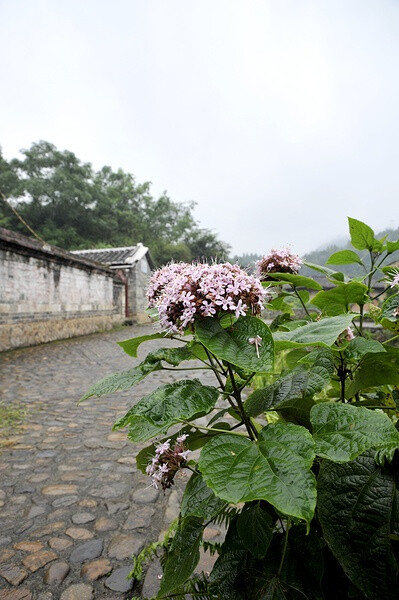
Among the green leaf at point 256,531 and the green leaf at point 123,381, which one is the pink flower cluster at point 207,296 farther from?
the green leaf at point 256,531

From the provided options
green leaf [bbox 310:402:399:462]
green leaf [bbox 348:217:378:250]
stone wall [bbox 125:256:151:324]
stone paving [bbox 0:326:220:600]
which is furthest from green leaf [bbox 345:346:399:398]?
stone wall [bbox 125:256:151:324]

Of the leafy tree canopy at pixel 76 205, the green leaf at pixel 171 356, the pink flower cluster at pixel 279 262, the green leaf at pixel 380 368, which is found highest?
the leafy tree canopy at pixel 76 205

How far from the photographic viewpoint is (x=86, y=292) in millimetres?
14406

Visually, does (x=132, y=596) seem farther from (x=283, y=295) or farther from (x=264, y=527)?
(x=283, y=295)

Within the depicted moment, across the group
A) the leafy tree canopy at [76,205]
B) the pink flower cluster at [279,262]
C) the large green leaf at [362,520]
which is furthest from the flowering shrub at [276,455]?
the leafy tree canopy at [76,205]

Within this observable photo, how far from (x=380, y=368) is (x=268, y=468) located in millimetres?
501

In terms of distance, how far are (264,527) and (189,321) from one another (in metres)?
0.52

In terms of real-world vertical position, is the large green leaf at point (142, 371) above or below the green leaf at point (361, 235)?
below

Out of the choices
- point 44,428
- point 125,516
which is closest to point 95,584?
point 125,516

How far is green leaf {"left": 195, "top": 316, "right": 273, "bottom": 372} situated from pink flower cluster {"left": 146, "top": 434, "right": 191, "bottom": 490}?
0.35m

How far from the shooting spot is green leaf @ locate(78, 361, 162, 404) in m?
0.97

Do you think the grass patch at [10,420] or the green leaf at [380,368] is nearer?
the green leaf at [380,368]

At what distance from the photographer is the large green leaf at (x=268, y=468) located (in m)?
0.64

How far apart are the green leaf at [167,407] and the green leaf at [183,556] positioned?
0.42 meters
